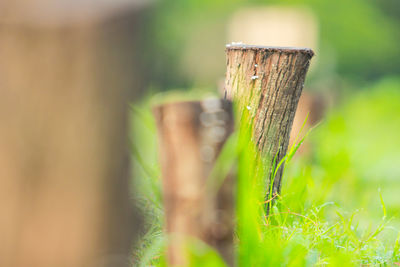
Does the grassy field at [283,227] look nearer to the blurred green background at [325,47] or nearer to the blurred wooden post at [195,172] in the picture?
the blurred wooden post at [195,172]

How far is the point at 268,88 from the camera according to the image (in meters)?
3.27

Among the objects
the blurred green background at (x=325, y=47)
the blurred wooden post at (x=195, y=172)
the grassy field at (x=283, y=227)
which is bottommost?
the grassy field at (x=283, y=227)

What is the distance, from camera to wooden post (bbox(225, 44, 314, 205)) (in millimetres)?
3232

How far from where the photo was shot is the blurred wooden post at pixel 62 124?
2.02 meters

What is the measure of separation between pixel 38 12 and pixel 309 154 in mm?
5716

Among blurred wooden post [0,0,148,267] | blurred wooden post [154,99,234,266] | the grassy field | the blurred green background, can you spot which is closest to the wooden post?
the grassy field

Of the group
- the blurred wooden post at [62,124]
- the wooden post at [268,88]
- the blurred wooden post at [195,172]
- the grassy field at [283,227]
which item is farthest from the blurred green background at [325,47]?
the blurred wooden post at [62,124]

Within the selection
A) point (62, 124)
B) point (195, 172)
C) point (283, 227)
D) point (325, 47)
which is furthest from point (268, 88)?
point (325, 47)

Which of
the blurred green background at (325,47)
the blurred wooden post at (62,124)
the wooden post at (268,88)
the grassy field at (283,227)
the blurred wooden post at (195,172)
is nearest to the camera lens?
the blurred wooden post at (62,124)

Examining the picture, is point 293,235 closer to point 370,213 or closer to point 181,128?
point 181,128

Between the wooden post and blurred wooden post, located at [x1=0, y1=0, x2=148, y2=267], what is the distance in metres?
1.19

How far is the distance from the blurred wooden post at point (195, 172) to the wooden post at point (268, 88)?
98cm

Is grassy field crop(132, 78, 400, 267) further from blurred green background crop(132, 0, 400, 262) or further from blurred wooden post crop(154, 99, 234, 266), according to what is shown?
blurred green background crop(132, 0, 400, 262)

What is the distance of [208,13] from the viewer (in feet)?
81.0
